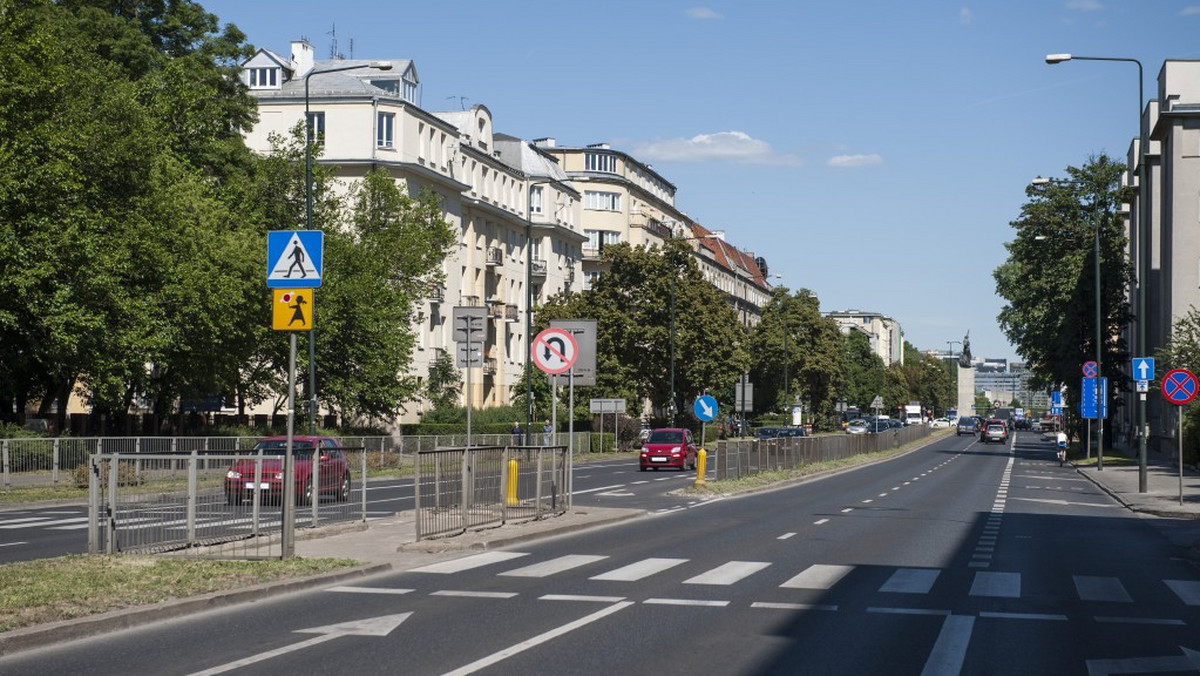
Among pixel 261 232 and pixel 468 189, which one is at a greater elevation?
pixel 468 189

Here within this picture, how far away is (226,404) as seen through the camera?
73250 millimetres

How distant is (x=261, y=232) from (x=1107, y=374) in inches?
1760

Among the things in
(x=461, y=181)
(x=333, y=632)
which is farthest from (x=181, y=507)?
(x=461, y=181)

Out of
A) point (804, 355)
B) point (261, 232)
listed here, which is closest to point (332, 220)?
point (261, 232)

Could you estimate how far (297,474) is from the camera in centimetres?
2192

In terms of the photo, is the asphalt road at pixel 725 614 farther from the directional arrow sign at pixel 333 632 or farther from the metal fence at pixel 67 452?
the metal fence at pixel 67 452

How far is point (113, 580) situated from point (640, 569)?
6011 millimetres

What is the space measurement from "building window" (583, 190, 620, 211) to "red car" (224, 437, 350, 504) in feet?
309

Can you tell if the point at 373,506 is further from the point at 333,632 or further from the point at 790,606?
the point at 333,632

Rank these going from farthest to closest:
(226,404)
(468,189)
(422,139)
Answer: (468,189)
(422,139)
(226,404)

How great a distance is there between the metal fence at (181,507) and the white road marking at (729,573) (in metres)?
4.87

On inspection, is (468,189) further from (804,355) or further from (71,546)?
(71,546)

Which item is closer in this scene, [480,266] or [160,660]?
[160,660]

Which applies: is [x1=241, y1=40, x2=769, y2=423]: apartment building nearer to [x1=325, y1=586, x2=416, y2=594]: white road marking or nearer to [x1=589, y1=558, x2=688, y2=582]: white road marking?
[x1=589, y1=558, x2=688, y2=582]: white road marking
